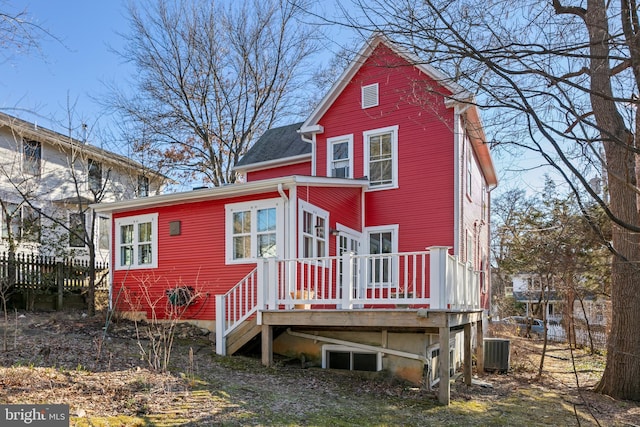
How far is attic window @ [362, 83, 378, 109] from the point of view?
1273 centimetres

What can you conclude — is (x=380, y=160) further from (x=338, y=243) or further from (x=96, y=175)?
(x=96, y=175)

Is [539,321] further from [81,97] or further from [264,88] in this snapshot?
[81,97]

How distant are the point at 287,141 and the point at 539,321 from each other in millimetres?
17175

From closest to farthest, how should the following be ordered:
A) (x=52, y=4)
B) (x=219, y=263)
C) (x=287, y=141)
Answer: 1. (x=52, y=4)
2. (x=219, y=263)
3. (x=287, y=141)

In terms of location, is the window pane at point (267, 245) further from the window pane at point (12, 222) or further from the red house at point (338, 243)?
the window pane at point (12, 222)

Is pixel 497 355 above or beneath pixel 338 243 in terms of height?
beneath

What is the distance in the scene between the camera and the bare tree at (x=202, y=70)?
20.6 metres

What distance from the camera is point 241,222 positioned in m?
10.6

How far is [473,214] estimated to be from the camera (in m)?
14.1

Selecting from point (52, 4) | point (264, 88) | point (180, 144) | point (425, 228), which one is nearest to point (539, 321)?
point (425, 228)

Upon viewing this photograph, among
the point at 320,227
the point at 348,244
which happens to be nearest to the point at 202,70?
the point at 348,244

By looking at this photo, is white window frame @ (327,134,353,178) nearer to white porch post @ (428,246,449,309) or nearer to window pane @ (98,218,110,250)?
white porch post @ (428,246,449,309)

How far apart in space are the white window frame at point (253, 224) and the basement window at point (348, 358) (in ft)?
7.06

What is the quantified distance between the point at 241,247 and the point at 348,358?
3.33 m
